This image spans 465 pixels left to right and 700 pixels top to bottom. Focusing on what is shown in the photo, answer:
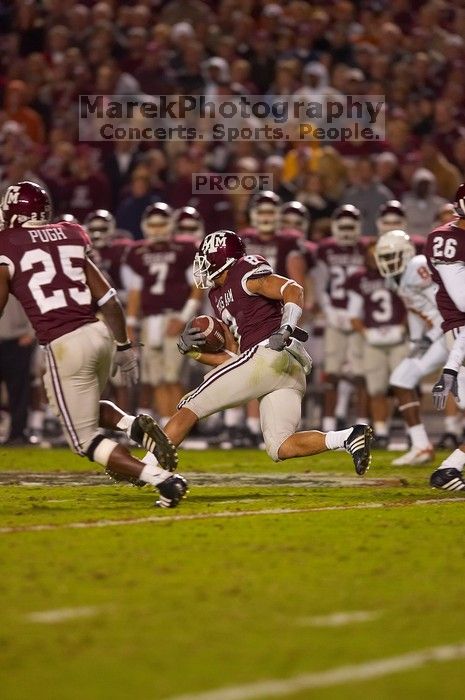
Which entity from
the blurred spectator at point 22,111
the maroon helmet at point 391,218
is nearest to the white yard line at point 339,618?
the maroon helmet at point 391,218

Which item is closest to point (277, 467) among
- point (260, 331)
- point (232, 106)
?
point (260, 331)

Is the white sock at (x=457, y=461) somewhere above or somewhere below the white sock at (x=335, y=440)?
below

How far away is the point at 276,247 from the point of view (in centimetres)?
1259

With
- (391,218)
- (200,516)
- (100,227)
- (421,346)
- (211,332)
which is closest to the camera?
(200,516)

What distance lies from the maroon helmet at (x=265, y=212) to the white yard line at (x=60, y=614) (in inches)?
321

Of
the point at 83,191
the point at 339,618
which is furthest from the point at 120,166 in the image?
the point at 339,618

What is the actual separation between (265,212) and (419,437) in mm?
3016

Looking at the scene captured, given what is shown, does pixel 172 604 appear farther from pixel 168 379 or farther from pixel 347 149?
pixel 347 149

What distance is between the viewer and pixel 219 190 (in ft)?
46.5

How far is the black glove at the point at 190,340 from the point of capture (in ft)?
25.3

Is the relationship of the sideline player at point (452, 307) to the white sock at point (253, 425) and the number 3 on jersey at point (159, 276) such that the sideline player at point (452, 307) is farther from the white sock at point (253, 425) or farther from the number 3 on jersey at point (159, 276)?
the number 3 on jersey at point (159, 276)

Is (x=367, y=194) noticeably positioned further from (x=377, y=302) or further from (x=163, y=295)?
(x=163, y=295)

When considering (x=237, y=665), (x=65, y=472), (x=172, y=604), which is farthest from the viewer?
(x=65, y=472)

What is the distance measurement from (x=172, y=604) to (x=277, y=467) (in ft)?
17.8
